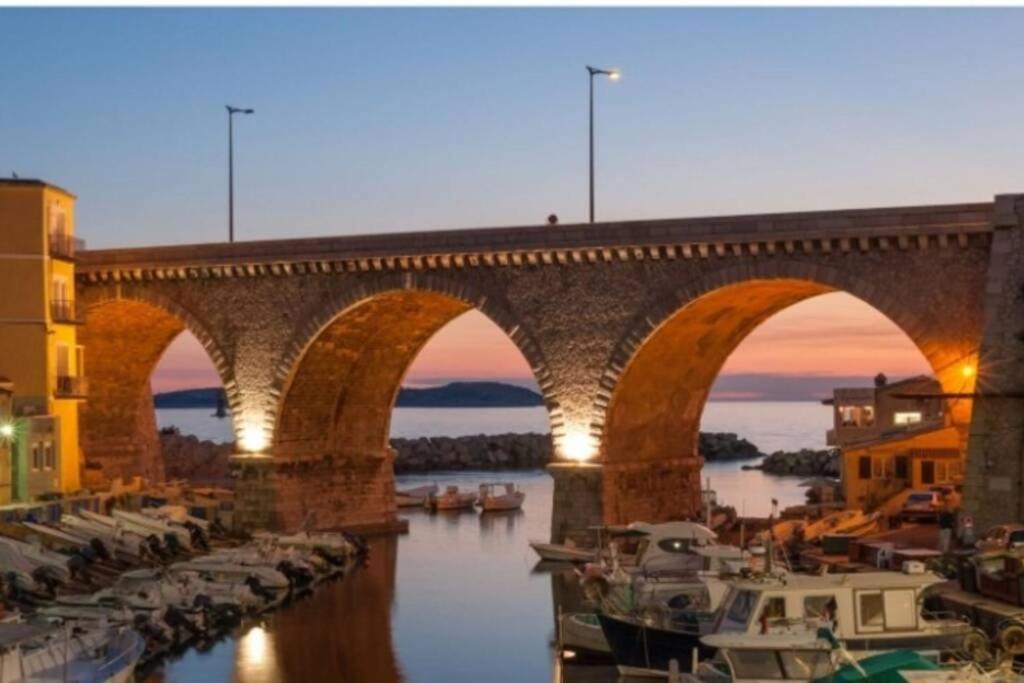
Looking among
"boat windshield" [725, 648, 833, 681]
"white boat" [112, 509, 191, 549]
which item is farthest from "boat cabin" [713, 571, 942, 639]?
"white boat" [112, 509, 191, 549]

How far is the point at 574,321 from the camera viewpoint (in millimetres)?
52125

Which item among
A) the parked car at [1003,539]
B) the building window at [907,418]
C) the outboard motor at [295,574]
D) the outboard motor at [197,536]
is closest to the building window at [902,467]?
the building window at [907,418]

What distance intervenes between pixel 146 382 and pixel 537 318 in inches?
914

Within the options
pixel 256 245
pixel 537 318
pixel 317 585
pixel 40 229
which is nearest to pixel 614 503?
pixel 537 318

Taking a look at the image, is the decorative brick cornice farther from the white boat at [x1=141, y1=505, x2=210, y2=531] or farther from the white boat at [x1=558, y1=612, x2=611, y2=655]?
the white boat at [x1=558, y1=612, x2=611, y2=655]

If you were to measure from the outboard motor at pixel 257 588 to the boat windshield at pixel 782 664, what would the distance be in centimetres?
2174

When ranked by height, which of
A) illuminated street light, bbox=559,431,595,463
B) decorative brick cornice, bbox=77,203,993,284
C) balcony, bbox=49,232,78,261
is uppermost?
balcony, bbox=49,232,78,261

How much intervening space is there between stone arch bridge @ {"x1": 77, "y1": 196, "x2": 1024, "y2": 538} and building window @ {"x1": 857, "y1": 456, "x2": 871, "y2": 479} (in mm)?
5284

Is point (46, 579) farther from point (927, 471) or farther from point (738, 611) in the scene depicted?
point (927, 471)

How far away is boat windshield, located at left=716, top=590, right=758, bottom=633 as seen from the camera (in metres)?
29.6

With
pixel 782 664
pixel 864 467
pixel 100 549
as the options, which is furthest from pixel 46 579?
pixel 864 467

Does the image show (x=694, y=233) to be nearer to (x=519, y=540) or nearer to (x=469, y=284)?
(x=469, y=284)

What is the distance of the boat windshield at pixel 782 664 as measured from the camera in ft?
87.3

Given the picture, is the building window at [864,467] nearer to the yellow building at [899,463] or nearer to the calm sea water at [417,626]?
the yellow building at [899,463]
